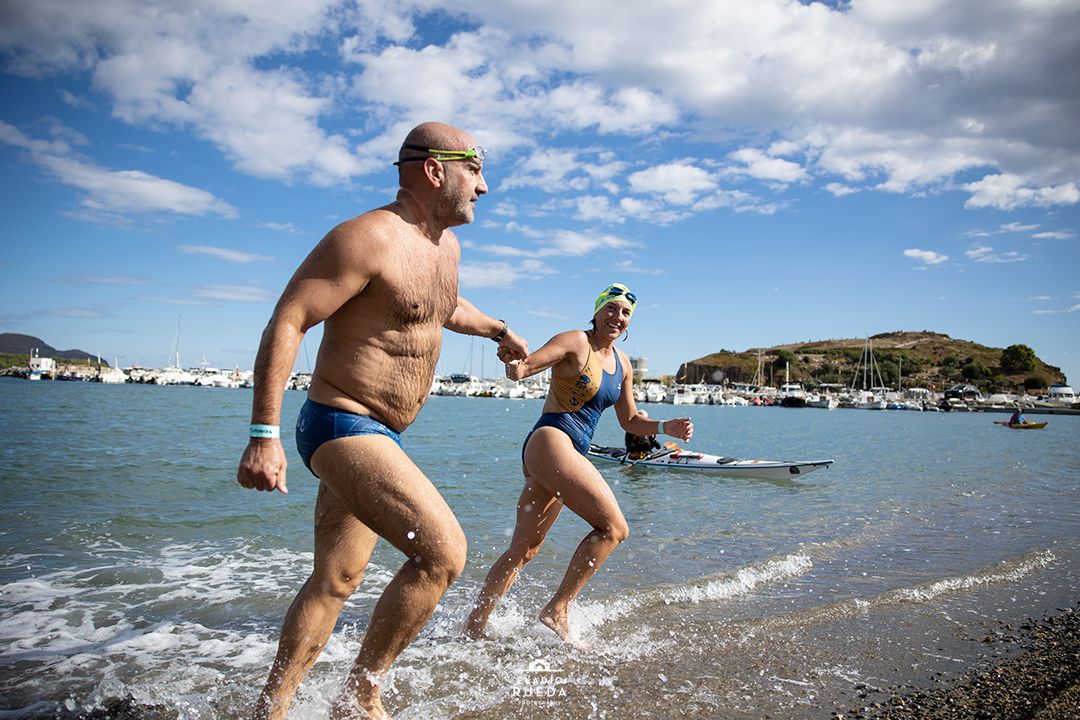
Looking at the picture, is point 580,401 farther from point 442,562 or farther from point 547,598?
point 442,562

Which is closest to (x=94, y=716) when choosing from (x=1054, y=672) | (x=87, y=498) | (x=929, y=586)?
(x=1054, y=672)

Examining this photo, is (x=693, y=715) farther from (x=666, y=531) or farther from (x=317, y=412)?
(x=666, y=531)

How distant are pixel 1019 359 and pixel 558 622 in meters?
212

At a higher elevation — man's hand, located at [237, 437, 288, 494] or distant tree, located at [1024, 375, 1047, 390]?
distant tree, located at [1024, 375, 1047, 390]

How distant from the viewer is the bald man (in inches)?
109

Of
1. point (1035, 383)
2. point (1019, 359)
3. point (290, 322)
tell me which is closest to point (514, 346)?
point (290, 322)

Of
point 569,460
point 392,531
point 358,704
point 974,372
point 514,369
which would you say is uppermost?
point 974,372

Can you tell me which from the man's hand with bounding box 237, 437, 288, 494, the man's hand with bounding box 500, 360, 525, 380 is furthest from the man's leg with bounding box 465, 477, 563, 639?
the man's hand with bounding box 237, 437, 288, 494

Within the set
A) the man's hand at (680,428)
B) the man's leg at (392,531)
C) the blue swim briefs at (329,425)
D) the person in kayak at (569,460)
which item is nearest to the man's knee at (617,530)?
the person in kayak at (569,460)

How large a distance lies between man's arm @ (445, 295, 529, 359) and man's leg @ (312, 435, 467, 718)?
3.50 ft

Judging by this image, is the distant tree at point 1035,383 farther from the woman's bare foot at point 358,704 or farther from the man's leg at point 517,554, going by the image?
the woman's bare foot at point 358,704

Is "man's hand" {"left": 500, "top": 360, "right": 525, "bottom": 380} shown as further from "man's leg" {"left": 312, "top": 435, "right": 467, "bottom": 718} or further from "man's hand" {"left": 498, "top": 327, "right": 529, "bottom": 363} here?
"man's leg" {"left": 312, "top": 435, "right": 467, "bottom": 718}

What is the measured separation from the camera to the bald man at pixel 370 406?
2.77m

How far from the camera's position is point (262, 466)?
265 centimetres
